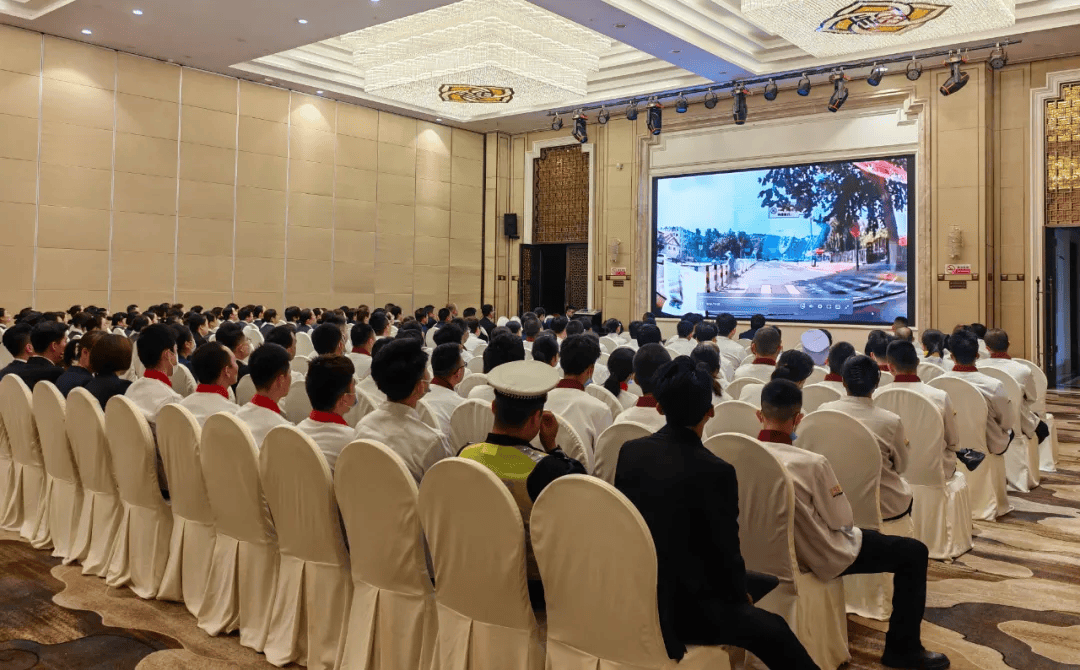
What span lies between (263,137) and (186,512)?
1180 centimetres

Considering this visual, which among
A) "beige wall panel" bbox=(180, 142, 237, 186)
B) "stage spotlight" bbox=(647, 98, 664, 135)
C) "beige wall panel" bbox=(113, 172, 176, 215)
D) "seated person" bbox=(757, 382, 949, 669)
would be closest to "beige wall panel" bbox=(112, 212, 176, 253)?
"beige wall panel" bbox=(113, 172, 176, 215)

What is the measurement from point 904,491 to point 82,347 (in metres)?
4.62

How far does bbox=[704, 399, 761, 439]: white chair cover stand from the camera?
3475 mm

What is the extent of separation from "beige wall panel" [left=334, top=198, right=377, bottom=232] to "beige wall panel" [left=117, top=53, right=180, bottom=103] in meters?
3.33

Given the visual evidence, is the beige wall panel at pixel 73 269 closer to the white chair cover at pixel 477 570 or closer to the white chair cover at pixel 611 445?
the white chair cover at pixel 611 445

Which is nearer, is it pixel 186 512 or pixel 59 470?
pixel 186 512

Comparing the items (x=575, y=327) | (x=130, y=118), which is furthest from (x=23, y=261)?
(x=575, y=327)

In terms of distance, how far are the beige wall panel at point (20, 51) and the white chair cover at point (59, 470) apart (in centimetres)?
939

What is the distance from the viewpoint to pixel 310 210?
14.6m

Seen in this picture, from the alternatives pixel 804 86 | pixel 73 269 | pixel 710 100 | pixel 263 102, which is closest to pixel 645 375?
pixel 804 86

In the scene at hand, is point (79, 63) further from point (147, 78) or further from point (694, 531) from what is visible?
point (694, 531)

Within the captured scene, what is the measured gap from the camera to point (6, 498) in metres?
4.60

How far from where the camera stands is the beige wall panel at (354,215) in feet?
49.3

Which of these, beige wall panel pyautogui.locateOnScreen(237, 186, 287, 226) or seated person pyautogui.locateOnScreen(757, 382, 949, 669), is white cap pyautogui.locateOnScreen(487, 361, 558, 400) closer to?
seated person pyautogui.locateOnScreen(757, 382, 949, 669)
